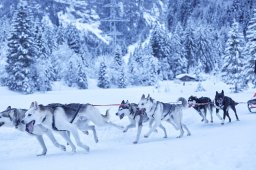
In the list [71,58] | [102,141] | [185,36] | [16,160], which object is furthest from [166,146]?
[185,36]

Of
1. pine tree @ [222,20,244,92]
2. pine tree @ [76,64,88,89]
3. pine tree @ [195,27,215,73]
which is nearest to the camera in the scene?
pine tree @ [222,20,244,92]

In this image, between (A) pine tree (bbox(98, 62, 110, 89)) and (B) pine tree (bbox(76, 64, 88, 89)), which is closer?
(B) pine tree (bbox(76, 64, 88, 89))

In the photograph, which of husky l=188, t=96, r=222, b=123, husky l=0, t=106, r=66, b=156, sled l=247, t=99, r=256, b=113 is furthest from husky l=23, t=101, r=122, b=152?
sled l=247, t=99, r=256, b=113

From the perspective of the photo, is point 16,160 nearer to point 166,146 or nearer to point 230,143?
point 166,146

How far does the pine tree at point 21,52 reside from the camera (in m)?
41.7

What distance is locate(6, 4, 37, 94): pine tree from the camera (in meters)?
41.7

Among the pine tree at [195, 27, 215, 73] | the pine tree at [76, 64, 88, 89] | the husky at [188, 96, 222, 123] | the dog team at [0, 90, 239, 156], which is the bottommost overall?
the pine tree at [76, 64, 88, 89]

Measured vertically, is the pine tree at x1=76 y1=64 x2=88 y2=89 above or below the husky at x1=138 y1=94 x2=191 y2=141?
below

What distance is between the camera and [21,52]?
42188 mm

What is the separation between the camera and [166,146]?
1052 cm

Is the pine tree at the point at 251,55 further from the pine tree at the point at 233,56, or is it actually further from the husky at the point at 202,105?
the husky at the point at 202,105

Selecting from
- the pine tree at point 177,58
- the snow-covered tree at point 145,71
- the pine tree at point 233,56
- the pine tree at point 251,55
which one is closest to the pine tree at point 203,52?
the pine tree at point 177,58

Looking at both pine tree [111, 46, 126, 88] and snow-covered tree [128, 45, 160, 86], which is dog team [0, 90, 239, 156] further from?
snow-covered tree [128, 45, 160, 86]

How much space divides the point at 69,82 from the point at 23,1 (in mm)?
22917
